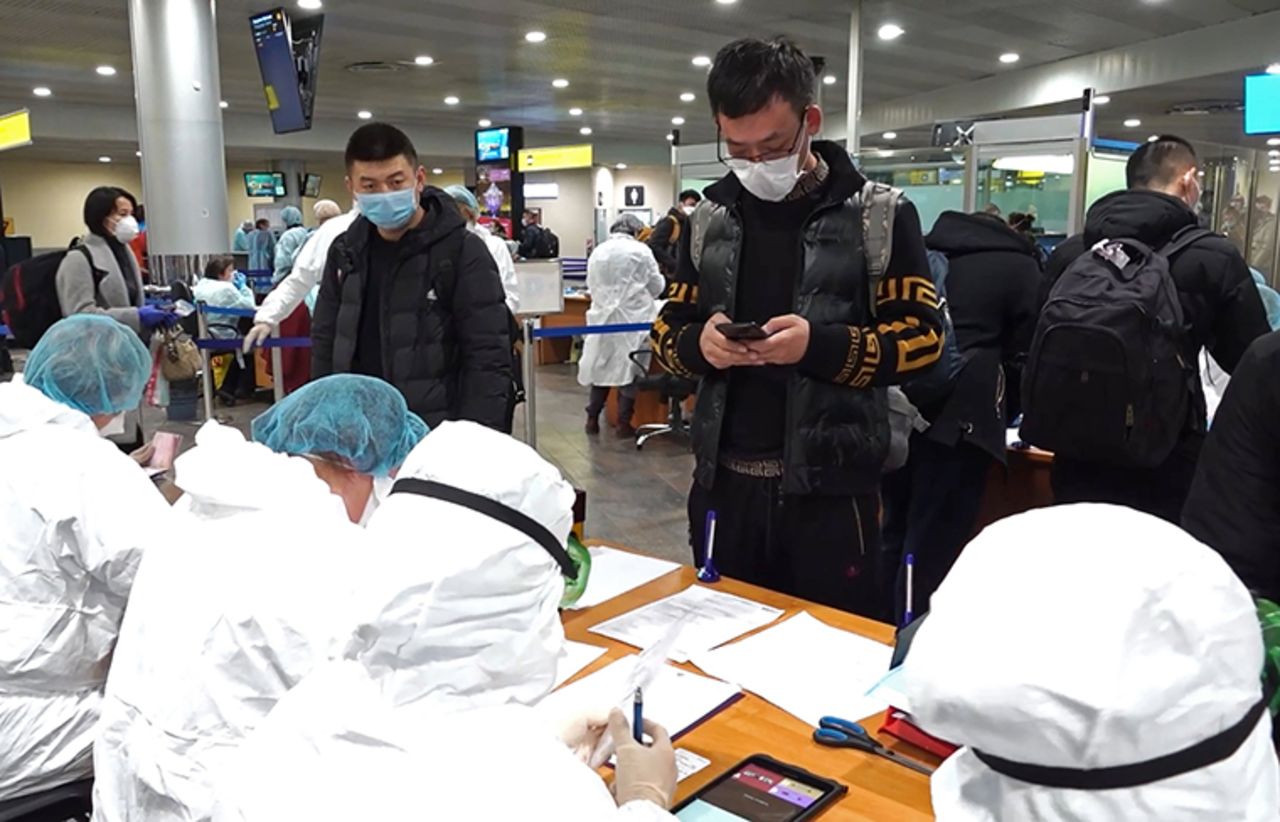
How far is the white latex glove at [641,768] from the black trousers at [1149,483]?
177 cm

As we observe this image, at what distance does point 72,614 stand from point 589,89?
42.6 ft

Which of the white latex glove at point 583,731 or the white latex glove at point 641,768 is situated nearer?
the white latex glove at point 641,768

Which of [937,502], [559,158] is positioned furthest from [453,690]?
[559,158]

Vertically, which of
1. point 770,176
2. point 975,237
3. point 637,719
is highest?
point 770,176

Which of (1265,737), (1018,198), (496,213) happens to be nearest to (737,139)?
(1265,737)

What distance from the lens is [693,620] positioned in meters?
1.78

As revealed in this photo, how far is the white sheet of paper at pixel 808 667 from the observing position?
4.87 feet

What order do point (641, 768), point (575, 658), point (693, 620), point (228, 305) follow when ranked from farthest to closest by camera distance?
point (228, 305), point (693, 620), point (575, 658), point (641, 768)

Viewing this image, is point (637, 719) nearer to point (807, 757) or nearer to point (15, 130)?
point (807, 757)

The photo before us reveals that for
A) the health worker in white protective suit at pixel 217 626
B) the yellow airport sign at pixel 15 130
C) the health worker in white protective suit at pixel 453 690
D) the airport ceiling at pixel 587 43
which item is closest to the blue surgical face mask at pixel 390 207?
the health worker in white protective suit at pixel 217 626

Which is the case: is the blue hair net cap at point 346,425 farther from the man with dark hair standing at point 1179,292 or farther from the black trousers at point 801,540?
the man with dark hair standing at point 1179,292

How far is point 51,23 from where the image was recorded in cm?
930

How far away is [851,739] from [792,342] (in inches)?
27.4

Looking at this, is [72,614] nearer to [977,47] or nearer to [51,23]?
[51,23]
